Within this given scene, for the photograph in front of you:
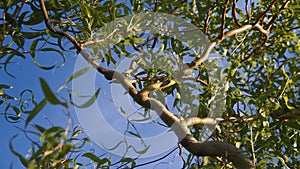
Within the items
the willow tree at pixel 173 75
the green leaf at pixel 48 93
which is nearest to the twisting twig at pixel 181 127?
the willow tree at pixel 173 75

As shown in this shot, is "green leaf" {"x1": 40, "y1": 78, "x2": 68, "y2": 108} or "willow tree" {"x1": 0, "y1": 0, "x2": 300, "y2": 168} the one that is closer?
"green leaf" {"x1": 40, "y1": 78, "x2": 68, "y2": 108}

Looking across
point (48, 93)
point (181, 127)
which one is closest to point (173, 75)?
point (181, 127)

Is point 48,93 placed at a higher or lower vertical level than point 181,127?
lower

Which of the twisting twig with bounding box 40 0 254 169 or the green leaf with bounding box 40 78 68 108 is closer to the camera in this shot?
the green leaf with bounding box 40 78 68 108

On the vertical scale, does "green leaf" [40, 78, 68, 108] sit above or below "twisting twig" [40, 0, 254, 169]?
below

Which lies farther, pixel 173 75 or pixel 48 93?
pixel 173 75

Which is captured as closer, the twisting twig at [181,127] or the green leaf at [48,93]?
the green leaf at [48,93]

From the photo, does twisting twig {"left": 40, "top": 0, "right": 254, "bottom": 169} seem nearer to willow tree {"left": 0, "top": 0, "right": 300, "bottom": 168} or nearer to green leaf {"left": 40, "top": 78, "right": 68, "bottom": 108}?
willow tree {"left": 0, "top": 0, "right": 300, "bottom": 168}

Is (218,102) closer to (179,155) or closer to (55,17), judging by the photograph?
(179,155)

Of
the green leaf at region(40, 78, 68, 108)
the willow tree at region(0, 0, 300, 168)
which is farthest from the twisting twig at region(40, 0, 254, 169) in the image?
the green leaf at region(40, 78, 68, 108)

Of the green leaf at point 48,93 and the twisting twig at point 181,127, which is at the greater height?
the twisting twig at point 181,127

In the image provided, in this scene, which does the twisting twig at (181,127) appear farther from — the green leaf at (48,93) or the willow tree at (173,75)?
the green leaf at (48,93)

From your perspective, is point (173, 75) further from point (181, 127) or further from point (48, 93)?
point (48, 93)

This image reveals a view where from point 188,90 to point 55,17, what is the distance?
19.1 inches
